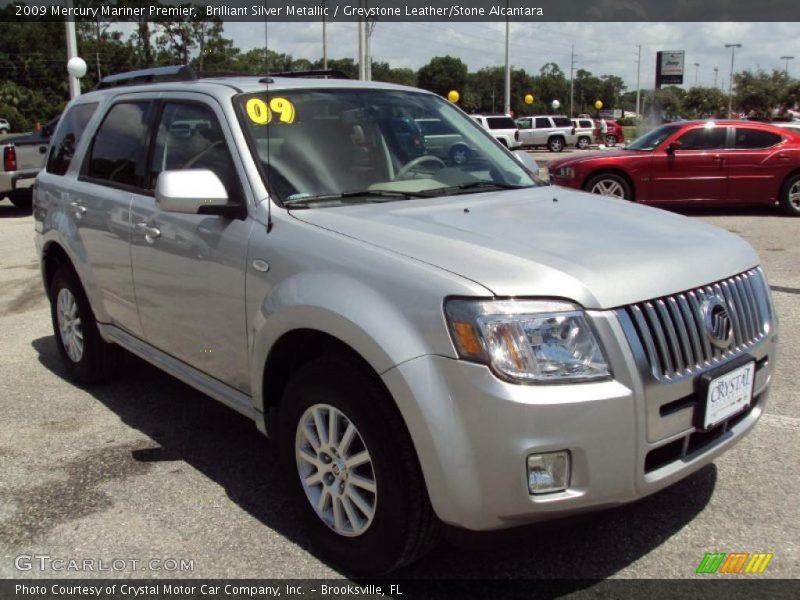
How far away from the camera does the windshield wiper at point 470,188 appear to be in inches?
143

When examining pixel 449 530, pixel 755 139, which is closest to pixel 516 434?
pixel 449 530

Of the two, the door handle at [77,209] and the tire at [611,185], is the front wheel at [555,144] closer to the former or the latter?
the tire at [611,185]

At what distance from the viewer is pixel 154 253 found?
3.86 metres

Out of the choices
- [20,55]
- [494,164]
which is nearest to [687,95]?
[20,55]

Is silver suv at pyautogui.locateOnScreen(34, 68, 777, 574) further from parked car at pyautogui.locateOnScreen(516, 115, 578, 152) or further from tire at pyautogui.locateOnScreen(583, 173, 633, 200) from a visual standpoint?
parked car at pyautogui.locateOnScreen(516, 115, 578, 152)

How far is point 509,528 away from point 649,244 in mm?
1143

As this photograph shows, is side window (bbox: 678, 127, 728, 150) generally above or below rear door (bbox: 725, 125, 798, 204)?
above

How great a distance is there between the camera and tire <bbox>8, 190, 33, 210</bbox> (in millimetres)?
14156

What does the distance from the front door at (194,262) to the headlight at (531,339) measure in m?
1.21

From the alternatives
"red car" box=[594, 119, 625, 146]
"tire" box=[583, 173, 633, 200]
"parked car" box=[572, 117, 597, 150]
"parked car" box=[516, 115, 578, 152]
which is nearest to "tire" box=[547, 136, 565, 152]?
"parked car" box=[516, 115, 578, 152]

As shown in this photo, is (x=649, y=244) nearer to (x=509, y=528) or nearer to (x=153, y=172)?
(x=509, y=528)

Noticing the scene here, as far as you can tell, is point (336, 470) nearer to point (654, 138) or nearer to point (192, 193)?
point (192, 193)

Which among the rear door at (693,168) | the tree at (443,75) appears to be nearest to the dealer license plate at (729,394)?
A: the rear door at (693,168)

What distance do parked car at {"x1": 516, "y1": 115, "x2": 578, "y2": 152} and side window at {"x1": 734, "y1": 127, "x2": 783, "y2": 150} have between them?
1078 inches
